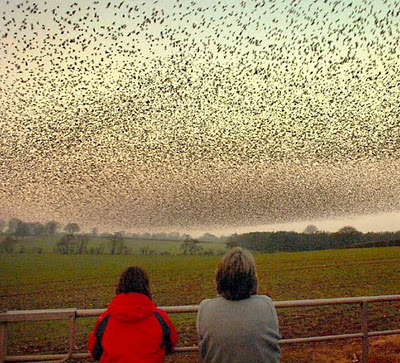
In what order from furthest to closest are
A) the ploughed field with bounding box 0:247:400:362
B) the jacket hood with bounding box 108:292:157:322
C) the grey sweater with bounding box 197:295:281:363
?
the ploughed field with bounding box 0:247:400:362 → the jacket hood with bounding box 108:292:157:322 → the grey sweater with bounding box 197:295:281:363

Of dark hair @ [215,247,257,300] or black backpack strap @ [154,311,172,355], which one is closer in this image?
dark hair @ [215,247,257,300]

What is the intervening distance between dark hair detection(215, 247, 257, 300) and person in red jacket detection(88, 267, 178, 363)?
Answer: 1.65 ft

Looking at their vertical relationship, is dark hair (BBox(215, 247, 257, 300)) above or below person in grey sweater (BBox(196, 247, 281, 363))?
above

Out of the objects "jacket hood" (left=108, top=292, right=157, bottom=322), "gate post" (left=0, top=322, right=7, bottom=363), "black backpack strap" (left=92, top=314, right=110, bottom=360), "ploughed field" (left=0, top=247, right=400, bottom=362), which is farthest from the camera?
"ploughed field" (left=0, top=247, right=400, bottom=362)

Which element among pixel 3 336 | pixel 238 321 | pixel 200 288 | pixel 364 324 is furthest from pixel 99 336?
pixel 200 288

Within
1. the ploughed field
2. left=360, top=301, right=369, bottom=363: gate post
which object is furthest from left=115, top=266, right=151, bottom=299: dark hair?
the ploughed field

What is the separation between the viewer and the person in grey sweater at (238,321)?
3.16 metres

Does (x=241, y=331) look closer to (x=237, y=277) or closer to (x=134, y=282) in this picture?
(x=237, y=277)

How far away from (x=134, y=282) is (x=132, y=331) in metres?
0.31

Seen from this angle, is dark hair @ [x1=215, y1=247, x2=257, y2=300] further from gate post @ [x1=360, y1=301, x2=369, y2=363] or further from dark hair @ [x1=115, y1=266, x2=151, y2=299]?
gate post @ [x1=360, y1=301, x2=369, y2=363]

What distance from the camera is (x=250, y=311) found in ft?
10.5

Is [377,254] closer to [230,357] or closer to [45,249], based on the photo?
[45,249]

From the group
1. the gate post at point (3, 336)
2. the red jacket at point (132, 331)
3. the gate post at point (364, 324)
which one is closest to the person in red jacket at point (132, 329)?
the red jacket at point (132, 331)

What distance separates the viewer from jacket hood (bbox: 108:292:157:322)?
132 inches
